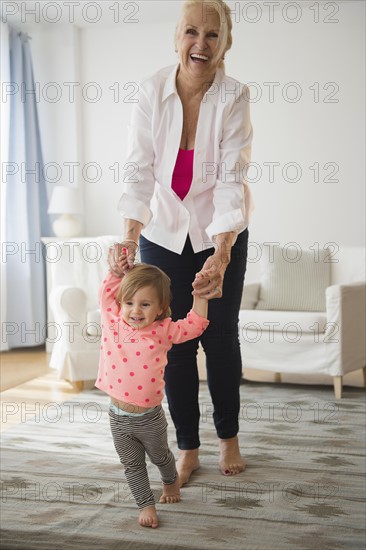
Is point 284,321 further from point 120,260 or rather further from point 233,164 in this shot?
point 120,260

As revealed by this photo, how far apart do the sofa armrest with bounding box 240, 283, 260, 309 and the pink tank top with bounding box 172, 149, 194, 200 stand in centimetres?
216

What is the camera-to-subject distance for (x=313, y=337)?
3902mm

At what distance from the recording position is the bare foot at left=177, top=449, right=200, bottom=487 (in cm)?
232

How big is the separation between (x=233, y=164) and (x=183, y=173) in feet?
0.51

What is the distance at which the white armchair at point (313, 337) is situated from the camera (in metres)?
3.84

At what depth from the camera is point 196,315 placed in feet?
6.37

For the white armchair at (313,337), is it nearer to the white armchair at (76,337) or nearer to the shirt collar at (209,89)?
the white armchair at (76,337)

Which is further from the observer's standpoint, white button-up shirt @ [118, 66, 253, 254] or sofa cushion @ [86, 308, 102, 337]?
sofa cushion @ [86, 308, 102, 337]

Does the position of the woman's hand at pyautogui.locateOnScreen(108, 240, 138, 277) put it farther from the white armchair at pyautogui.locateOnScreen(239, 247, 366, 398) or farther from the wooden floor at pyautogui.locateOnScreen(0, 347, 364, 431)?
the white armchair at pyautogui.locateOnScreen(239, 247, 366, 398)

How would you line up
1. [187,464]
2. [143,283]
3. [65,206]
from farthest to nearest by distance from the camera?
[65,206], [187,464], [143,283]

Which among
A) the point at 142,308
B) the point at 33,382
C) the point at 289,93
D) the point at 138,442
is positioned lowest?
the point at 33,382

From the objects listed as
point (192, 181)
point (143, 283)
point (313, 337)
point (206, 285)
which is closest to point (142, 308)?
point (143, 283)

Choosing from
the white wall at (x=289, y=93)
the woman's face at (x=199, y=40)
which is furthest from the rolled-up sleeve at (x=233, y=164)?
the white wall at (x=289, y=93)

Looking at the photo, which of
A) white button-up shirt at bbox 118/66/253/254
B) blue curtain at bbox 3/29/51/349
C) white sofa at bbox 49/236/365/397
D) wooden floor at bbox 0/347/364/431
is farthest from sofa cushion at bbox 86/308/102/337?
white button-up shirt at bbox 118/66/253/254
